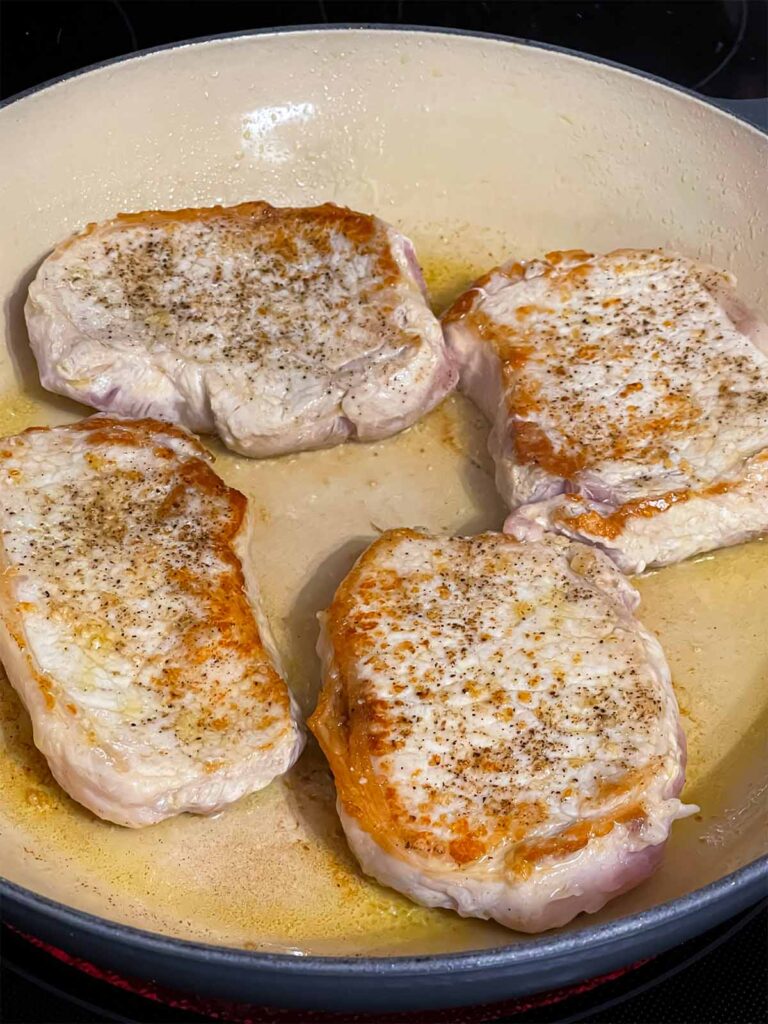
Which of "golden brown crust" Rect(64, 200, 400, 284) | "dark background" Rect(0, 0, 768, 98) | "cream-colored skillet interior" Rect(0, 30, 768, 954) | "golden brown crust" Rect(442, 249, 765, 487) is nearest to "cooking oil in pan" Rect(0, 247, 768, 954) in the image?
"cream-colored skillet interior" Rect(0, 30, 768, 954)

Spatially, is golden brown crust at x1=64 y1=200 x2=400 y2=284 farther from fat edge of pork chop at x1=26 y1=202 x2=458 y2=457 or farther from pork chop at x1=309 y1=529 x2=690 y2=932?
pork chop at x1=309 y1=529 x2=690 y2=932

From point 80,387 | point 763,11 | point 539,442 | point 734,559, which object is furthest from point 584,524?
point 763,11

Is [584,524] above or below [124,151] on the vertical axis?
below

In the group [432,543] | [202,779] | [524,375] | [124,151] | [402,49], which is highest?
[402,49]

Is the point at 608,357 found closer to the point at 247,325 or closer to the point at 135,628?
the point at 247,325

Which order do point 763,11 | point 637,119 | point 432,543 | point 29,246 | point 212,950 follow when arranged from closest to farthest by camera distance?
point 212,950, point 432,543, point 29,246, point 637,119, point 763,11

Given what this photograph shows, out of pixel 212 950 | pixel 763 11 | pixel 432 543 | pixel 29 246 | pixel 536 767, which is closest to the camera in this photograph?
pixel 212 950

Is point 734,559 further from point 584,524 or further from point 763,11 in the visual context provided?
point 763,11
